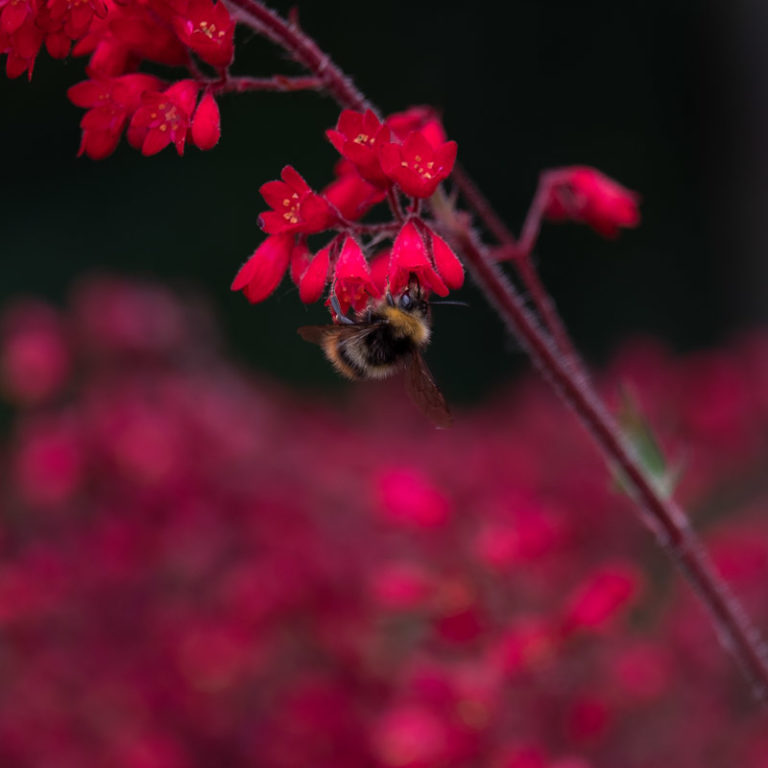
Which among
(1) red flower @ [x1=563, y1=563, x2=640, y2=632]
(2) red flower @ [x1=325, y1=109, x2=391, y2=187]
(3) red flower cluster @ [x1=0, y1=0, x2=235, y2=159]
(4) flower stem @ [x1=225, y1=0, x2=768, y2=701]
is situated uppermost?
(3) red flower cluster @ [x1=0, y1=0, x2=235, y2=159]

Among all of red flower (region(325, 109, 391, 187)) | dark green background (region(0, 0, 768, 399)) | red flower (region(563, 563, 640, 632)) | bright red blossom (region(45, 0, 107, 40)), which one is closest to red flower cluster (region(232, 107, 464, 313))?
red flower (region(325, 109, 391, 187))

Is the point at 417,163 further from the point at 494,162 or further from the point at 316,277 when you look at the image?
the point at 494,162

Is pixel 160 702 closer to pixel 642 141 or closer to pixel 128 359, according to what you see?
pixel 128 359

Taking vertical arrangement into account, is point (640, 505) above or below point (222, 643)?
above

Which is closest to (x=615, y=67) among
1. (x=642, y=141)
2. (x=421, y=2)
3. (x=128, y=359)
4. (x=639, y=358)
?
(x=642, y=141)

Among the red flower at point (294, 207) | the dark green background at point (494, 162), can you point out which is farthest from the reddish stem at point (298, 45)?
the dark green background at point (494, 162)

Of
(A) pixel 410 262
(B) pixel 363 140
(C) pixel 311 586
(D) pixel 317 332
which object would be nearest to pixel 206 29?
(B) pixel 363 140

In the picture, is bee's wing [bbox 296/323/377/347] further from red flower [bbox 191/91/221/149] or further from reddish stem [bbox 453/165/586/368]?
red flower [bbox 191/91/221/149]
